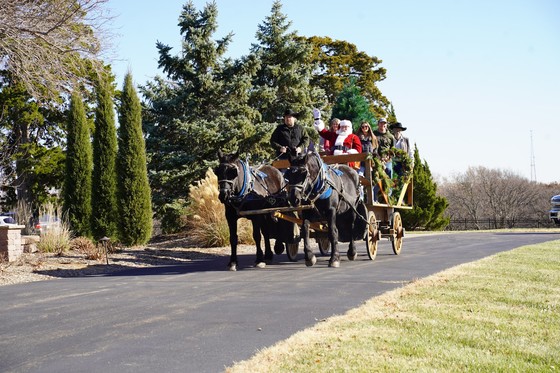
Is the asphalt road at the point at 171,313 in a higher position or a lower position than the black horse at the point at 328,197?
lower

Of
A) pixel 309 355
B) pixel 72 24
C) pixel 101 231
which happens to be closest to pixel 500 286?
pixel 309 355

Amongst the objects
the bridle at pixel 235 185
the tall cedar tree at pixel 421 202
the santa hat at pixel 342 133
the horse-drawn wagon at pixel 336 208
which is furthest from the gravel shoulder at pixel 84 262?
the tall cedar tree at pixel 421 202

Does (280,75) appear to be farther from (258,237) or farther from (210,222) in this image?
(258,237)

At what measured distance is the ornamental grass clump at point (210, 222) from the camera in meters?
18.2

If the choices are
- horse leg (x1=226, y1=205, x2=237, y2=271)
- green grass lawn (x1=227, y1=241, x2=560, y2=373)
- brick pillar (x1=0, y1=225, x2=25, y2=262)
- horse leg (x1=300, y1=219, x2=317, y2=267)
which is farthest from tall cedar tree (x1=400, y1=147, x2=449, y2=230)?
green grass lawn (x1=227, y1=241, x2=560, y2=373)

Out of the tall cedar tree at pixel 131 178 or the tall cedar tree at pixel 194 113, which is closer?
the tall cedar tree at pixel 131 178

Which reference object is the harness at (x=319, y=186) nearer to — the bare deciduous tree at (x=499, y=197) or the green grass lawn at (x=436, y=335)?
the green grass lawn at (x=436, y=335)

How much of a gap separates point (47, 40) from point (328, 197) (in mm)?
7683

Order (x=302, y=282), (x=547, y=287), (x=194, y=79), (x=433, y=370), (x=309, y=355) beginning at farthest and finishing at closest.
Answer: (x=194, y=79) → (x=302, y=282) → (x=547, y=287) → (x=309, y=355) → (x=433, y=370)

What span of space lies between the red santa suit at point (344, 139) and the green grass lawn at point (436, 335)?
20.5ft

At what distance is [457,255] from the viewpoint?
14.9m

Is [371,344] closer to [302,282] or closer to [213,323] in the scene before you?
[213,323]

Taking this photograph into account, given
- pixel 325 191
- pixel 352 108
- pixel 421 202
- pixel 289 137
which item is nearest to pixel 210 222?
pixel 289 137

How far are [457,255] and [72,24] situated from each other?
11056mm
